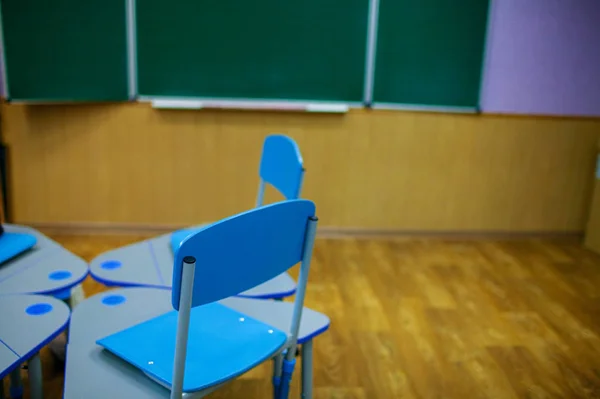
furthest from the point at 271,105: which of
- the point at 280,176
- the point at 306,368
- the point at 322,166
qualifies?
the point at 306,368

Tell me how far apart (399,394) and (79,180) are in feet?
8.38

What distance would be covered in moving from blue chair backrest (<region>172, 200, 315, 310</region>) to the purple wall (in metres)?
2.91

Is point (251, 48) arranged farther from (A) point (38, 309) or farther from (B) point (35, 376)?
(B) point (35, 376)

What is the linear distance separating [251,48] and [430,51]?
1134mm

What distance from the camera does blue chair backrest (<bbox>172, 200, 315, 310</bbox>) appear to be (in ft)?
3.55

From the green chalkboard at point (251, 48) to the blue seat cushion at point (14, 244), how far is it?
1847mm

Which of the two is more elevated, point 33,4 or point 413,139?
point 33,4

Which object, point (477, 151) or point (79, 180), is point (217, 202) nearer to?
point (79, 180)

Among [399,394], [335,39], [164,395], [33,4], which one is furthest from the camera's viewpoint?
[335,39]

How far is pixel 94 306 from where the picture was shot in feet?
5.19

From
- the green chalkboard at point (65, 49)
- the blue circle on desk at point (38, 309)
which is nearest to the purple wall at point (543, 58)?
the green chalkboard at point (65, 49)

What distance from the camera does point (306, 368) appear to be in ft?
5.50

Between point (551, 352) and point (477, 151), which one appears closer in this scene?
point (551, 352)

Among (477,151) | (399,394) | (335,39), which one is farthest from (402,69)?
(399,394)
